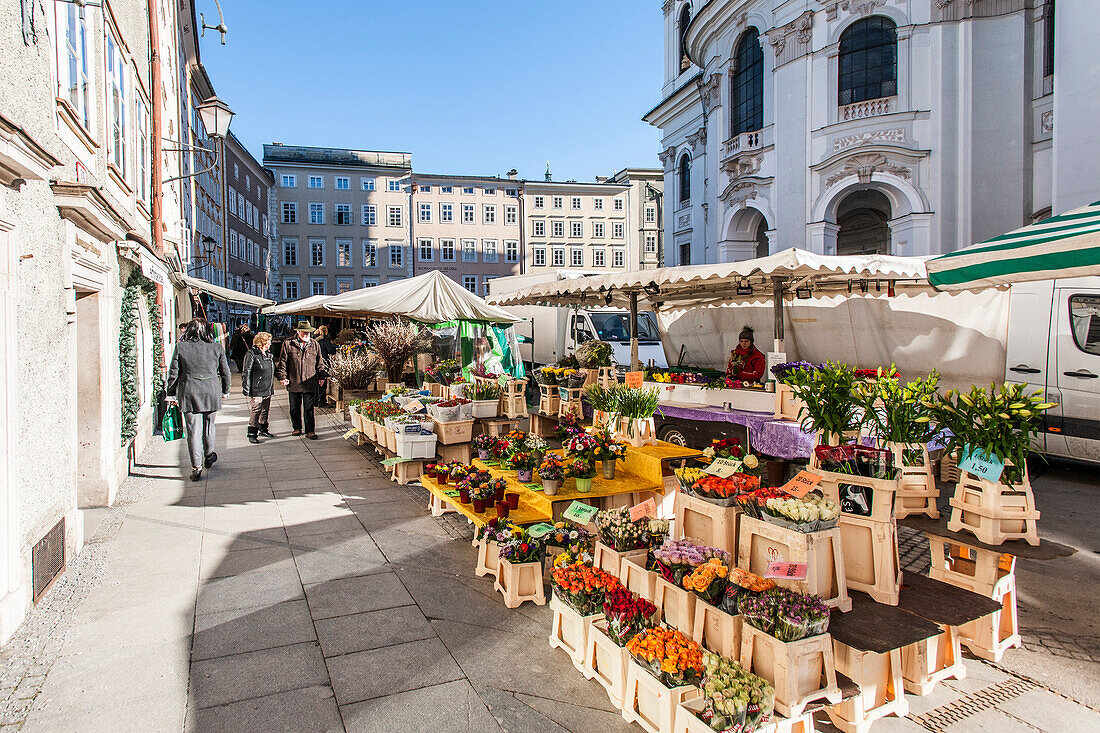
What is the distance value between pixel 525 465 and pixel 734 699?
318 cm

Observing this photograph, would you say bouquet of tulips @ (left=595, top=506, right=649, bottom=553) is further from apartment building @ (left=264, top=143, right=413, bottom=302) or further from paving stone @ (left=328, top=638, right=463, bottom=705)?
apartment building @ (left=264, top=143, right=413, bottom=302)

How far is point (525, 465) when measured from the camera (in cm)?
548

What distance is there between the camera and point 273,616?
154 inches

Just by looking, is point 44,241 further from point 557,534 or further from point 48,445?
point 557,534

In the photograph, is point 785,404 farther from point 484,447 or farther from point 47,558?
point 47,558

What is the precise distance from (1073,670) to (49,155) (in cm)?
675

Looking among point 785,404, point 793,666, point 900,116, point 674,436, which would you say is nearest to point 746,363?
point 674,436

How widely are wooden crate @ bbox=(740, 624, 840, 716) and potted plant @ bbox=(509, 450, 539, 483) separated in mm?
2862

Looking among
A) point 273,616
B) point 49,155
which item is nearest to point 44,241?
point 49,155

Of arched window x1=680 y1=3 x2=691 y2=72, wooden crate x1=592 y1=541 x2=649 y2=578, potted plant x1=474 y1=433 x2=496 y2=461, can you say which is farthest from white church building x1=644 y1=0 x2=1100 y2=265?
wooden crate x1=592 y1=541 x2=649 y2=578

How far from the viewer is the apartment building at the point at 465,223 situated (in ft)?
157

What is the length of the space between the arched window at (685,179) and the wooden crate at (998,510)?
25214mm

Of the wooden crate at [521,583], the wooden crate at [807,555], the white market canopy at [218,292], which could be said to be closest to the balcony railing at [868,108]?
the white market canopy at [218,292]

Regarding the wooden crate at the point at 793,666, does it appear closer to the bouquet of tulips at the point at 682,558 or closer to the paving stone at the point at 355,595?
the bouquet of tulips at the point at 682,558
